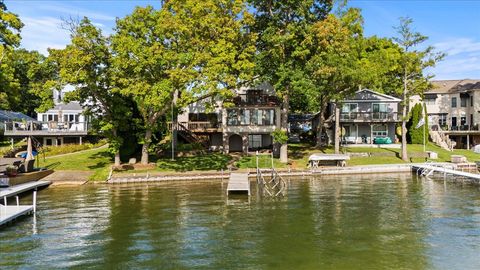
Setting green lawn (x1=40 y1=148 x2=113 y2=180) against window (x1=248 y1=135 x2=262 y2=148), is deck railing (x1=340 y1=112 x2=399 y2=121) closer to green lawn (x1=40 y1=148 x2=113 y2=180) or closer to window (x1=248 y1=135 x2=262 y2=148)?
window (x1=248 y1=135 x2=262 y2=148)

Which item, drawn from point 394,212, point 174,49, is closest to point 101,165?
point 174,49

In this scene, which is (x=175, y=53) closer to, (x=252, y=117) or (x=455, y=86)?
(x=252, y=117)

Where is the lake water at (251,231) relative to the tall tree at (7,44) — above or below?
below

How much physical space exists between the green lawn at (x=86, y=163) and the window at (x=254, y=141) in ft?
65.3

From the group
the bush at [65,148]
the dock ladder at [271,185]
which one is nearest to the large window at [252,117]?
the dock ladder at [271,185]

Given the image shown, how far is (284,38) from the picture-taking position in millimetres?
48719

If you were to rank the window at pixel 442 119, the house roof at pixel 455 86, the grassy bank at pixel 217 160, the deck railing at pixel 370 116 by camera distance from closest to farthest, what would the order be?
1. the grassy bank at pixel 217 160
2. the deck railing at pixel 370 116
3. the house roof at pixel 455 86
4. the window at pixel 442 119

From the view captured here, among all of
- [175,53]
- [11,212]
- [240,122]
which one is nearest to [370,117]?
[240,122]

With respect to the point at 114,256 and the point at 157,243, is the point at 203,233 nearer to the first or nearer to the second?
the point at 157,243

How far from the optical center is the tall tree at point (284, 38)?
4944cm

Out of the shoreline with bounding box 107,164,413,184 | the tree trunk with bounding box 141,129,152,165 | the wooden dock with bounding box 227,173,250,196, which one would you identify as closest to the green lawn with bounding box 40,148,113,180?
the shoreline with bounding box 107,164,413,184

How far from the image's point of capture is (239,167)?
49.6 metres

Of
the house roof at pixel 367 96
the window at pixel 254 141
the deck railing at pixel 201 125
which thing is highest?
the house roof at pixel 367 96

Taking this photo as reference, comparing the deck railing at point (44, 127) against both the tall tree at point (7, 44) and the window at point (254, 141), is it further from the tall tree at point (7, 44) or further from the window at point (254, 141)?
the window at point (254, 141)
